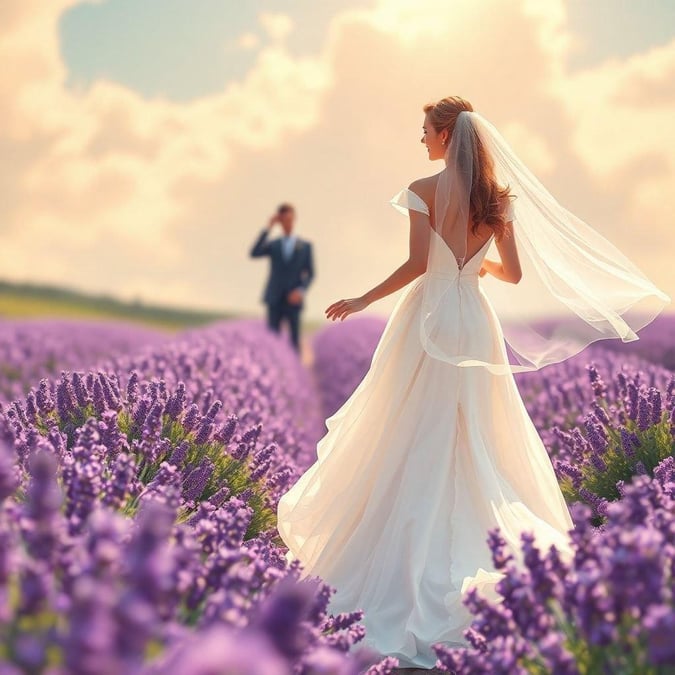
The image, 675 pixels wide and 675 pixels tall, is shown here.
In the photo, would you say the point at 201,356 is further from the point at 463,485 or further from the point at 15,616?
the point at 15,616

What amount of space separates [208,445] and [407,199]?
1411 mm

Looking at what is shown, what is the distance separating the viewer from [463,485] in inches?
140

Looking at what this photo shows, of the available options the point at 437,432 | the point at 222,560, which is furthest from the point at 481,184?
the point at 222,560

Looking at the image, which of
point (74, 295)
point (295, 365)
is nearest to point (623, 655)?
point (295, 365)

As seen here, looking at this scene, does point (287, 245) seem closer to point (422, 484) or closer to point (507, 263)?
point (507, 263)

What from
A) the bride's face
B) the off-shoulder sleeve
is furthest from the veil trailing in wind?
the bride's face

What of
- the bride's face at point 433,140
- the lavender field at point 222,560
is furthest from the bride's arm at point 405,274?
the lavender field at point 222,560

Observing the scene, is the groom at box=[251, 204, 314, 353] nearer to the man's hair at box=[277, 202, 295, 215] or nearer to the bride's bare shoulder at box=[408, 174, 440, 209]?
the man's hair at box=[277, 202, 295, 215]

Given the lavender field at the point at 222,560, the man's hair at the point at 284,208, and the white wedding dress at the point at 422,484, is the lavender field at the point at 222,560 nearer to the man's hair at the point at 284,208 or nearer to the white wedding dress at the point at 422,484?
the white wedding dress at the point at 422,484

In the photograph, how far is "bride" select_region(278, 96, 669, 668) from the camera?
11.2 feet

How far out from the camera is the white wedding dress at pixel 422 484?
3330 mm

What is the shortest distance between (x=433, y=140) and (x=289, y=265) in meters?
7.36

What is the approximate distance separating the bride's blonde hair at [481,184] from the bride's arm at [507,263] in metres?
0.07

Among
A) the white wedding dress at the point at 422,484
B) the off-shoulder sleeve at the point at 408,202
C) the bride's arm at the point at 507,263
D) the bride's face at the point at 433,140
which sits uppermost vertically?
the bride's face at the point at 433,140
